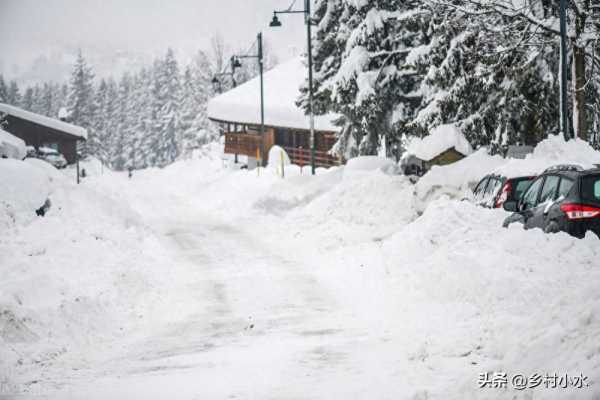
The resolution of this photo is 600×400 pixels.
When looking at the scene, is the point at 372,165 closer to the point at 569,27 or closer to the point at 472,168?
the point at 472,168

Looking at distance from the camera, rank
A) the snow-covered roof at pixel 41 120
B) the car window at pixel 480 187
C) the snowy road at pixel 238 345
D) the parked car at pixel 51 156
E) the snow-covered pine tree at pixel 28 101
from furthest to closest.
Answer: the snow-covered pine tree at pixel 28 101 → the snow-covered roof at pixel 41 120 → the parked car at pixel 51 156 → the car window at pixel 480 187 → the snowy road at pixel 238 345

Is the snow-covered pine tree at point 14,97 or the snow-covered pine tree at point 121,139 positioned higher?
the snow-covered pine tree at point 14,97

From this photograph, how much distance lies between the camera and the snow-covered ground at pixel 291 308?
637cm

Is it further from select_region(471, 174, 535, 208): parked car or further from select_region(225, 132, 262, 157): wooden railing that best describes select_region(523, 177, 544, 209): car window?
select_region(225, 132, 262, 157): wooden railing

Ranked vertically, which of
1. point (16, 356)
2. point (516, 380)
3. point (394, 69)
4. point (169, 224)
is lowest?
point (169, 224)

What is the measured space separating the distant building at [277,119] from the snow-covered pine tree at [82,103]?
27781 mm

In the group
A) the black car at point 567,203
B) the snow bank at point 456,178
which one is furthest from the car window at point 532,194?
the snow bank at point 456,178

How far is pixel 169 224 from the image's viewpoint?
81.2ft

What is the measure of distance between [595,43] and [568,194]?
11147mm

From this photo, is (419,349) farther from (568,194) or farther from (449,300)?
(568,194)

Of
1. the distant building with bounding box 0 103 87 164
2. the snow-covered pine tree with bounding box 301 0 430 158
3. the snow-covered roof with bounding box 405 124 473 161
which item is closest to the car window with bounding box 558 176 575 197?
the snow-covered roof with bounding box 405 124 473 161

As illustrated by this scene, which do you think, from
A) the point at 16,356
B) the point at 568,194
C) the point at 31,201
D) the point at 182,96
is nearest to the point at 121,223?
the point at 31,201

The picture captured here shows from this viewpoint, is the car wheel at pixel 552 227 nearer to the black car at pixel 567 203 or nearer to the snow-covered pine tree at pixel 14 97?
the black car at pixel 567 203

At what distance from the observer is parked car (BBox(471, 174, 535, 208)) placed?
42.9 ft
